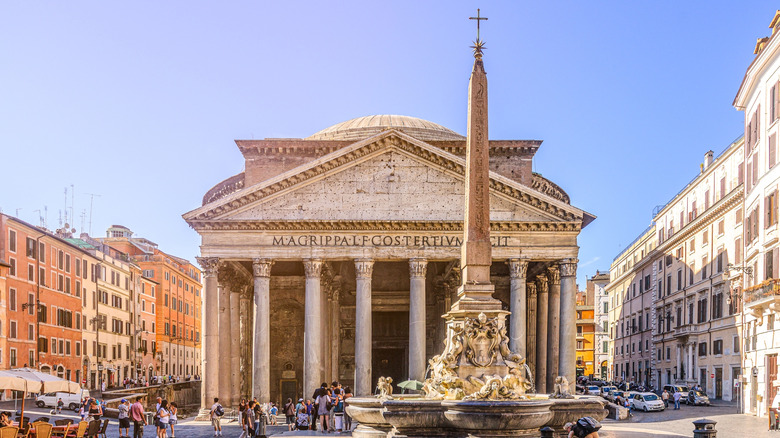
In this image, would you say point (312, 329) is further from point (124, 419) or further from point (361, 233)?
point (124, 419)

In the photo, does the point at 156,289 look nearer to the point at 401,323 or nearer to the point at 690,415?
the point at 401,323

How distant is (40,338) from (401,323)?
20.5 m

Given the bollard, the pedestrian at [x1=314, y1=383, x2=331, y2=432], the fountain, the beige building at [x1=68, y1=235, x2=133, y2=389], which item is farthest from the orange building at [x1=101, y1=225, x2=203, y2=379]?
the bollard

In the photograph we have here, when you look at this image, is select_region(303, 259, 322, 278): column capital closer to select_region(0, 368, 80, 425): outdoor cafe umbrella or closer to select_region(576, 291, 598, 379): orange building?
select_region(0, 368, 80, 425): outdoor cafe umbrella

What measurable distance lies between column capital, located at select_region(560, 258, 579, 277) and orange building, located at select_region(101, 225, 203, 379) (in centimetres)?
4679

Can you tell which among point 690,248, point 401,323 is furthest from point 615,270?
point 401,323

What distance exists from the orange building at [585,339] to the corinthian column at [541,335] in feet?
169

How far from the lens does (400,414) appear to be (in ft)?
43.1

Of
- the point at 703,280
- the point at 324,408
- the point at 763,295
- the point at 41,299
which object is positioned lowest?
the point at 324,408

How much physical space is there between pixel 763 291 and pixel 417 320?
12407 millimetres

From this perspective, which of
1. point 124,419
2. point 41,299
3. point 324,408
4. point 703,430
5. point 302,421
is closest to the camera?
point 703,430

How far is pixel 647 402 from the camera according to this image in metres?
39.8

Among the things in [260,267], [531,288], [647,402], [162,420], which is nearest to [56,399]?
[260,267]

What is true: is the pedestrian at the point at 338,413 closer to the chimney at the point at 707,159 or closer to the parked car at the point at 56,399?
the parked car at the point at 56,399
